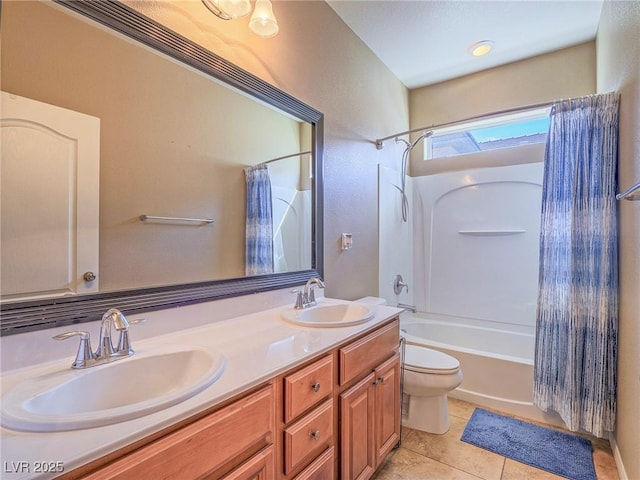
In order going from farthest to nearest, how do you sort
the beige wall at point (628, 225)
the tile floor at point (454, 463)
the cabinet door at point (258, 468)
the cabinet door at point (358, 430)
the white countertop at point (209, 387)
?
the tile floor at point (454, 463) < the beige wall at point (628, 225) < the cabinet door at point (358, 430) < the cabinet door at point (258, 468) < the white countertop at point (209, 387)

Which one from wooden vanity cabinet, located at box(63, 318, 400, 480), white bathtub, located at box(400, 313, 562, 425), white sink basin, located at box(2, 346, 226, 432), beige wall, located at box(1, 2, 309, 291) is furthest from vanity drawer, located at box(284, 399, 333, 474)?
white bathtub, located at box(400, 313, 562, 425)

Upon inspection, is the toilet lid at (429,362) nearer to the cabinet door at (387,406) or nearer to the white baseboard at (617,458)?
the cabinet door at (387,406)

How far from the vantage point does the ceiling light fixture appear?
4.07 ft

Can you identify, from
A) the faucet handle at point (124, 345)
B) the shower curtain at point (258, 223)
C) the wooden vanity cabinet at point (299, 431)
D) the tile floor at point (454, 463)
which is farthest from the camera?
the tile floor at point (454, 463)

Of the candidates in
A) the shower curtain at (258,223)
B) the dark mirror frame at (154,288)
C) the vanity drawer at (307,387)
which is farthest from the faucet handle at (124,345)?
the shower curtain at (258,223)

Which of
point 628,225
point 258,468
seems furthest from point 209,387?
point 628,225

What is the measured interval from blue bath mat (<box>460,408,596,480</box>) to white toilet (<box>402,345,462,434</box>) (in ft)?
0.62

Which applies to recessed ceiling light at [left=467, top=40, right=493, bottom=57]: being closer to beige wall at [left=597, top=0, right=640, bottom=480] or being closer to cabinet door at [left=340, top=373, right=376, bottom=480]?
beige wall at [left=597, top=0, right=640, bottom=480]

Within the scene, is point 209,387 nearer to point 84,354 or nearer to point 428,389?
point 84,354

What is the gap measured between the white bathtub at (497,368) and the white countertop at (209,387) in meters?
1.10

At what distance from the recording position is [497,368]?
86.0 inches

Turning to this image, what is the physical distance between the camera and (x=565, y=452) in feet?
5.79

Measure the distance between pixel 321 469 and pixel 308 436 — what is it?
0.58 ft

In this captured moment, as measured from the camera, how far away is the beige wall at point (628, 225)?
4.53ft
